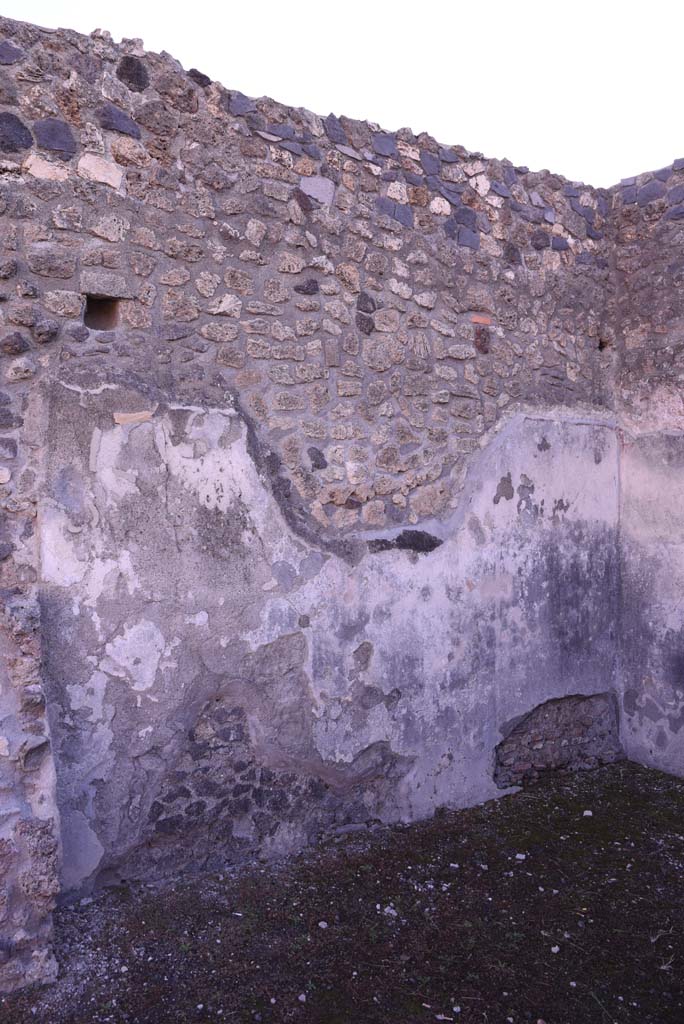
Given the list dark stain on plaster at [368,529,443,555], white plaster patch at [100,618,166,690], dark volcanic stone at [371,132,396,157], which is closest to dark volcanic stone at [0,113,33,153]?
dark volcanic stone at [371,132,396,157]

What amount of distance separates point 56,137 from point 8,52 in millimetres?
266

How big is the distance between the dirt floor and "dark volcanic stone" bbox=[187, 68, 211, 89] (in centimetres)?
284

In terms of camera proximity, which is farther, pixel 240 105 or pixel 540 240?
pixel 540 240

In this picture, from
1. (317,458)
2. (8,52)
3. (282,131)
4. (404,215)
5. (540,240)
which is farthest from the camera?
(540,240)

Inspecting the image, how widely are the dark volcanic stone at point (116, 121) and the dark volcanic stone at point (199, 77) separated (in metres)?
0.31

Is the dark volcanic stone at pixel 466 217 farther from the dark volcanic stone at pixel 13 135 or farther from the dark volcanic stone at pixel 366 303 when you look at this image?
the dark volcanic stone at pixel 13 135

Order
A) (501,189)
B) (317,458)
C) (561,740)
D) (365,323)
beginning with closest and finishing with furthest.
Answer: (317,458)
(365,323)
(501,189)
(561,740)

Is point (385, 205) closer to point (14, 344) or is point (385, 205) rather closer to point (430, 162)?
point (430, 162)

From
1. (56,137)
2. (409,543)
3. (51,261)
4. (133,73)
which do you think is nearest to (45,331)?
(51,261)

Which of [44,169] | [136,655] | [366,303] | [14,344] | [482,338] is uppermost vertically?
[44,169]

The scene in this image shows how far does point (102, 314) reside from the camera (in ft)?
9.09

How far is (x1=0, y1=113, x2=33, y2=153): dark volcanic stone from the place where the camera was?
98.0 inches

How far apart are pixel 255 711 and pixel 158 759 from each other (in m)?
0.40

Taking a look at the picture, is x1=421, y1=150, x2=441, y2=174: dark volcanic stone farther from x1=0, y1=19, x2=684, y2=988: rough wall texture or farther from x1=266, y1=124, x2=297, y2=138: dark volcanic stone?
x1=266, y1=124, x2=297, y2=138: dark volcanic stone
